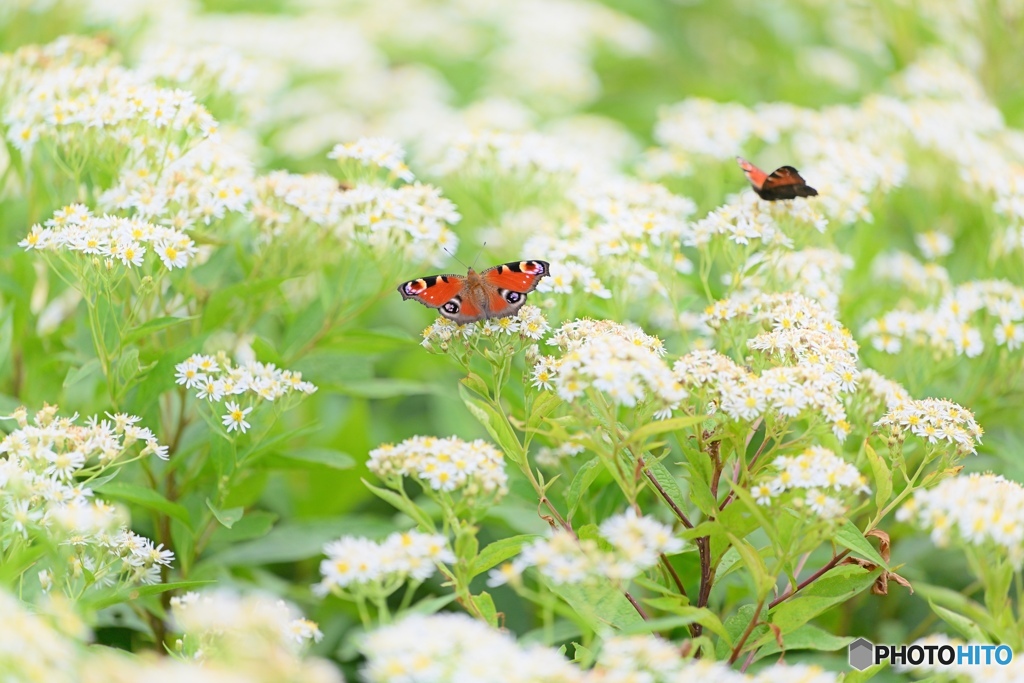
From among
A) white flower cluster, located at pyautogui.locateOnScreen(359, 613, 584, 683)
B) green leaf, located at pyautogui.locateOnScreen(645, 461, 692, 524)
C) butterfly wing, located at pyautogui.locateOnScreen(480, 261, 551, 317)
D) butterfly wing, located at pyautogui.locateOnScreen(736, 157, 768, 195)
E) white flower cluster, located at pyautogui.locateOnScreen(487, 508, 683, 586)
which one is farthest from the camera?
butterfly wing, located at pyautogui.locateOnScreen(736, 157, 768, 195)

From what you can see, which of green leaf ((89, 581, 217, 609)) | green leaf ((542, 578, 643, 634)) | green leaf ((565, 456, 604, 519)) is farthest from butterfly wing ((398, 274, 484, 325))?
green leaf ((89, 581, 217, 609))

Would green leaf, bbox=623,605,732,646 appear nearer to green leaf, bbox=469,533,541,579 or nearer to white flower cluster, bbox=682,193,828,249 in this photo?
green leaf, bbox=469,533,541,579

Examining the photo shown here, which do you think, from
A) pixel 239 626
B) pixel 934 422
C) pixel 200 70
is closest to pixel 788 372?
pixel 934 422

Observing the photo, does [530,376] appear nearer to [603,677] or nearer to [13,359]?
[603,677]

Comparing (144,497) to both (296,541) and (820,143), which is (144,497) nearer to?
(296,541)

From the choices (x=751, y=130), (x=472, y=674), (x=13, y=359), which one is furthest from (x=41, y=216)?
(x=751, y=130)
